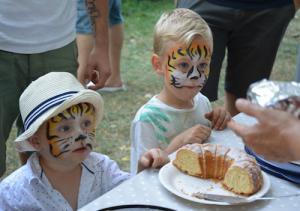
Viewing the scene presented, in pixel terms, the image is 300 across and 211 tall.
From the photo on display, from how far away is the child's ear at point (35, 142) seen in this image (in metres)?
1.64

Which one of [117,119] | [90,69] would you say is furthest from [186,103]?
[117,119]

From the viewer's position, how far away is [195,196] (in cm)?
140

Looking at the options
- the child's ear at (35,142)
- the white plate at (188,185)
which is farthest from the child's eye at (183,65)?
the child's ear at (35,142)

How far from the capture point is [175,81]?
1931 millimetres

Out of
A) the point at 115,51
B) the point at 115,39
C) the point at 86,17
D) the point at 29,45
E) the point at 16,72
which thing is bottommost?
the point at 115,51

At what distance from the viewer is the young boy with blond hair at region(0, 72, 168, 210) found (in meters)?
1.58

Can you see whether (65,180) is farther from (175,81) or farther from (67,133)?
(175,81)

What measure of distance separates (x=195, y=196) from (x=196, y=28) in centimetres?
74

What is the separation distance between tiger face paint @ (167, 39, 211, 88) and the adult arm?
0.43 meters

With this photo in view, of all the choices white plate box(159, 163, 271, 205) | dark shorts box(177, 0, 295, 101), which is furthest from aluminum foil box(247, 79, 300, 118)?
dark shorts box(177, 0, 295, 101)

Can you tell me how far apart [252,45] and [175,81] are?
91cm

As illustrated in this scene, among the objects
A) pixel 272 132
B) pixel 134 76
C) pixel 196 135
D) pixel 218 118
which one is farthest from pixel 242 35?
pixel 134 76

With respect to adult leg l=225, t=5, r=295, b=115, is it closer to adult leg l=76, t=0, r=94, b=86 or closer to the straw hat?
the straw hat

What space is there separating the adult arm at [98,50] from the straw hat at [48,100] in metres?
0.58
